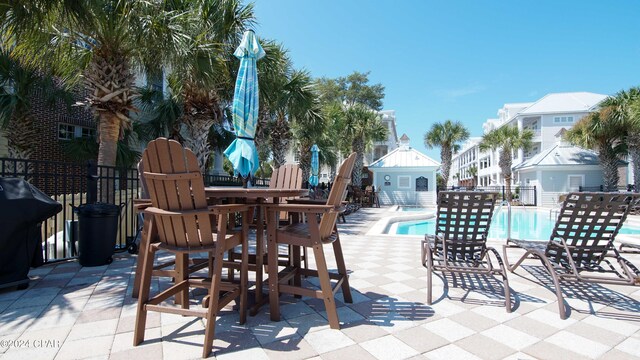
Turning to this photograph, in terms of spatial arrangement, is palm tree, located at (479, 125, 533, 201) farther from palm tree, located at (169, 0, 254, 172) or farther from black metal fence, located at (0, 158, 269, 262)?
black metal fence, located at (0, 158, 269, 262)

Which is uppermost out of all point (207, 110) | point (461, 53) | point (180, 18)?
point (461, 53)

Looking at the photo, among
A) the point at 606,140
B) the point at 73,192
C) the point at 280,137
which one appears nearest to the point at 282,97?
the point at 280,137

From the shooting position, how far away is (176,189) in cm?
205

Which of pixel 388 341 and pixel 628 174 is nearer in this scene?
pixel 388 341

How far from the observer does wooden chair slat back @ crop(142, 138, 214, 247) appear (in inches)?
79.7

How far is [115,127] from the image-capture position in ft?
19.3

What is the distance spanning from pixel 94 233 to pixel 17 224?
1.08m

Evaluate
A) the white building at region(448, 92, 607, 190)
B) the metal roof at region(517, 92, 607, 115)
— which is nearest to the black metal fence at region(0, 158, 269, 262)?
the white building at region(448, 92, 607, 190)

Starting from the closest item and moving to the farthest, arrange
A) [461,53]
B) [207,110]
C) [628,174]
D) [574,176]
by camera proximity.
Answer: [207,110] < [461,53] < [574,176] < [628,174]

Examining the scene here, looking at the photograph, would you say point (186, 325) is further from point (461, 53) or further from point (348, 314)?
point (461, 53)

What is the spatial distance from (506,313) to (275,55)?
7903 millimetres

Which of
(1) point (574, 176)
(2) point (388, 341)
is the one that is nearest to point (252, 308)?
(2) point (388, 341)

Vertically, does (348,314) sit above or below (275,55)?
below

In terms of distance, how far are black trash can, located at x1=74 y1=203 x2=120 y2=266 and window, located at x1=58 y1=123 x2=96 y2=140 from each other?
9.27m
